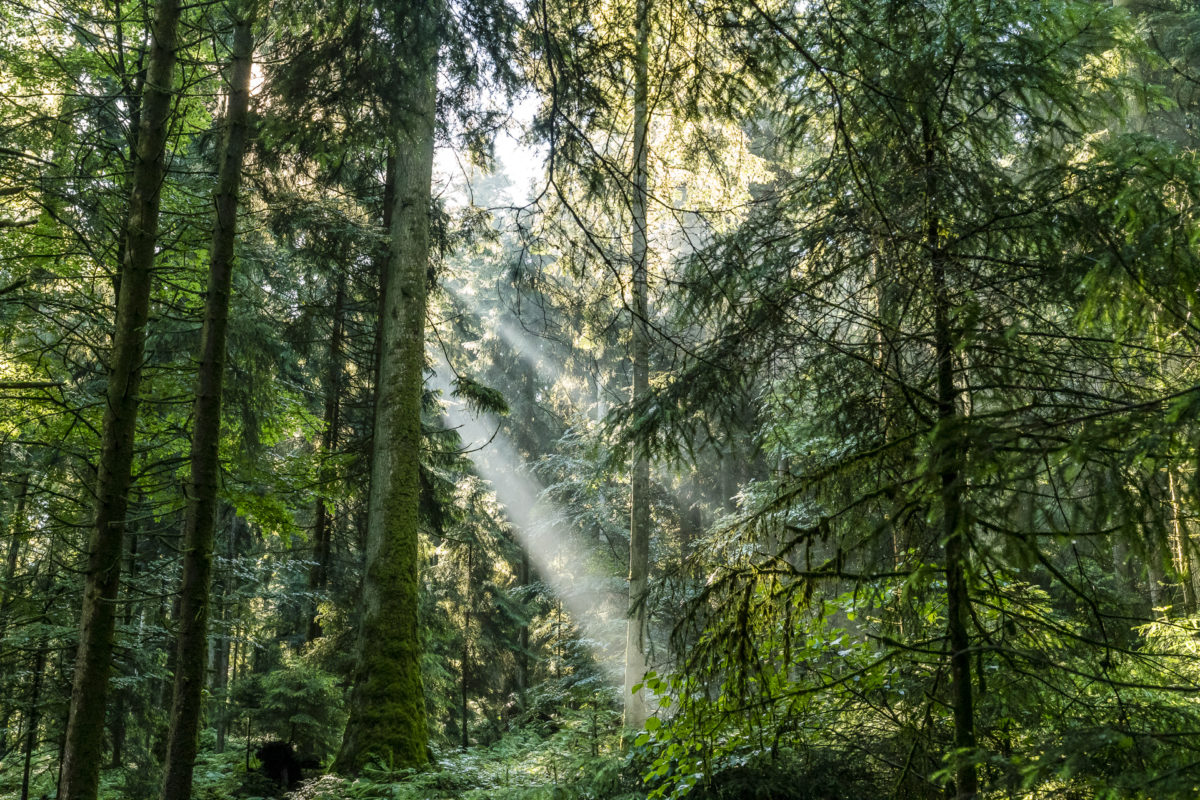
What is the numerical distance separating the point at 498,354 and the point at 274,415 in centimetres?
1329

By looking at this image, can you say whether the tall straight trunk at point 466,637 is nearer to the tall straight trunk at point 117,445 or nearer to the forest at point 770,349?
the forest at point 770,349

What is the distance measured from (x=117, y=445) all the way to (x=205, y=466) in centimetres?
51

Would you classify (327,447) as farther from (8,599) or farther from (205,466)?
(205,466)

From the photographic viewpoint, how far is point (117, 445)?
4199 millimetres

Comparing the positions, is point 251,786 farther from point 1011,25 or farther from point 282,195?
point 1011,25

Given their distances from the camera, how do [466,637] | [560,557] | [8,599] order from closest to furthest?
1. [8,599]
2. [466,637]
3. [560,557]

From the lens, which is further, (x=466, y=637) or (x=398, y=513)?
(x=466, y=637)

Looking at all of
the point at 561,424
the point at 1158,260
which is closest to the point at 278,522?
the point at 1158,260

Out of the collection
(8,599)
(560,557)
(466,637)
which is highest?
(560,557)

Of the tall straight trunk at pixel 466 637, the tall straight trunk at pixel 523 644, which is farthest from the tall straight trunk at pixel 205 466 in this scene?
the tall straight trunk at pixel 523 644

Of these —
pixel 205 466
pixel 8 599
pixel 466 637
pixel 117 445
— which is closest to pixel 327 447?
pixel 8 599

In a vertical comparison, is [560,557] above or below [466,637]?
above

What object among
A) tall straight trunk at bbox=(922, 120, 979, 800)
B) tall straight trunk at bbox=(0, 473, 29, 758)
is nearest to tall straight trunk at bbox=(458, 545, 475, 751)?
tall straight trunk at bbox=(0, 473, 29, 758)

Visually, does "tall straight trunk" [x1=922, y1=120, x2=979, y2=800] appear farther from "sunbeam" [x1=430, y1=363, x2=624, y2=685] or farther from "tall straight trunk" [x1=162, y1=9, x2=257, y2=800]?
"sunbeam" [x1=430, y1=363, x2=624, y2=685]
